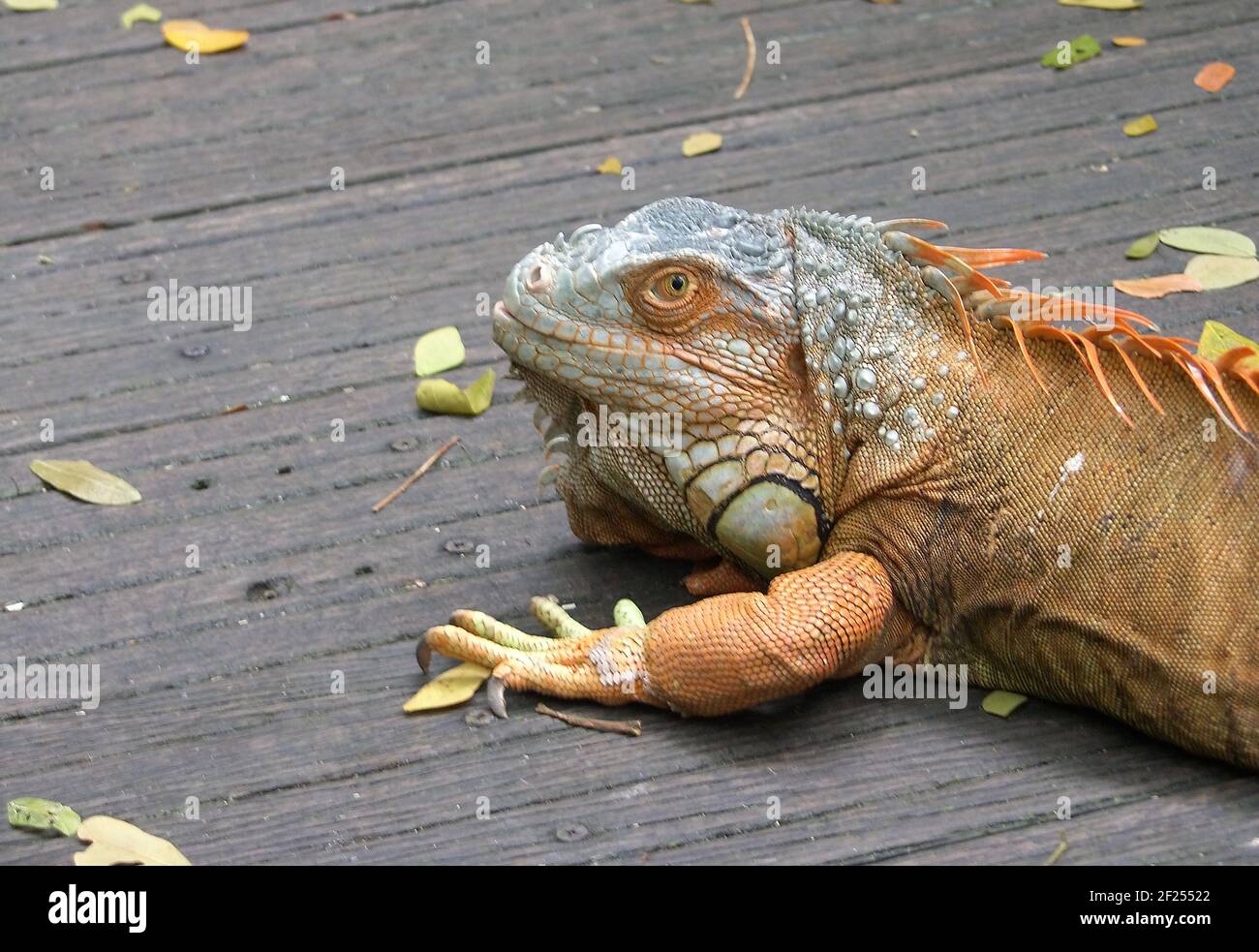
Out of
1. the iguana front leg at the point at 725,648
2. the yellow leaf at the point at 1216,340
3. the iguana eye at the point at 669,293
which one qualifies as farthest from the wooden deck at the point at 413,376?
the iguana eye at the point at 669,293

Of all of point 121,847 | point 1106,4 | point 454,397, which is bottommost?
point 121,847

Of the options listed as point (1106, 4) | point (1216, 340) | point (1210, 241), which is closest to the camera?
point (1216, 340)

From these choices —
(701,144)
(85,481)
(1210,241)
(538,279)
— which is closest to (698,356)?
(538,279)

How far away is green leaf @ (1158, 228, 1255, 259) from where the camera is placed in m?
5.76

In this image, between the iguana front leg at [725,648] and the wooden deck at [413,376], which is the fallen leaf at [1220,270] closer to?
the wooden deck at [413,376]

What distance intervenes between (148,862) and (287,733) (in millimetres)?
551

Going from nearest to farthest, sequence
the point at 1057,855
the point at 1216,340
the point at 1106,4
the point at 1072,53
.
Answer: the point at 1057,855, the point at 1216,340, the point at 1072,53, the point at 1106,4

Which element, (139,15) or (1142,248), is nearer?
(1142,248)

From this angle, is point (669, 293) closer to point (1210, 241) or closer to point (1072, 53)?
point (1210, 241)

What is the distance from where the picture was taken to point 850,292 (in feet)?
13.4

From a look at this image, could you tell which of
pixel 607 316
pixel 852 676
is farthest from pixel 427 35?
pixel 852 676

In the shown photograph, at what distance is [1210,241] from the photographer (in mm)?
5840

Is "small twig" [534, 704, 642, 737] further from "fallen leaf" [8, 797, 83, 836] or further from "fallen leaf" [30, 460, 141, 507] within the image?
"fallen leaf" [30, 460, 141, 507]

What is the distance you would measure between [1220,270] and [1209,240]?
24cm
